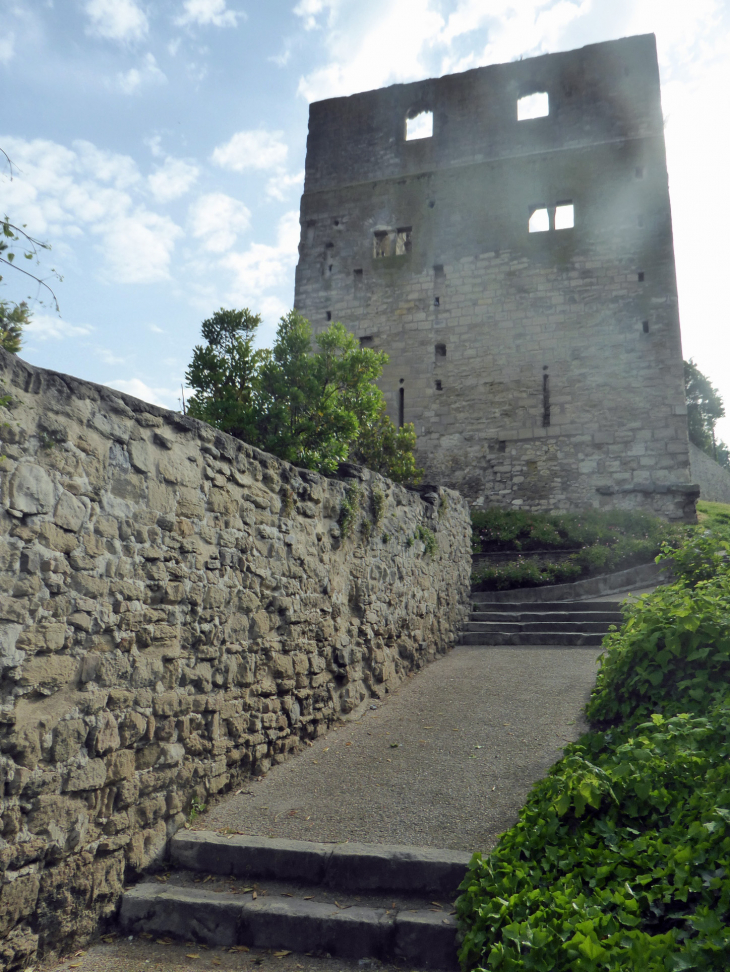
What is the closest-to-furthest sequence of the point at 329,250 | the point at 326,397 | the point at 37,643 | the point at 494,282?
the point at 37,643, the point at 326,397, the point at 494,282, the point at 329,250

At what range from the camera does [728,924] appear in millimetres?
1942

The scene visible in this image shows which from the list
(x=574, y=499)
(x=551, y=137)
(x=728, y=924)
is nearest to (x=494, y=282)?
(x=551, y=137)

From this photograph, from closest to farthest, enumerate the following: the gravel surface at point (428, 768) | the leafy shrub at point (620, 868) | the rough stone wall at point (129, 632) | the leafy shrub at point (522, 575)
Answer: the leafy shrub at point (620, 868), the rough stone wall at point (129, 632), the gravel surface at point (428, 768), the leafy shrub at point (522, 575)

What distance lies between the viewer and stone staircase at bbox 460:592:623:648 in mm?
7605

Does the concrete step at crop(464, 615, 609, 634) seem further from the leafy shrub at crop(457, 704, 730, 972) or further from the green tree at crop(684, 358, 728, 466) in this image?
the green tree at crop(684, 358, 728, 466)

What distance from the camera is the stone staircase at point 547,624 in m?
7.61

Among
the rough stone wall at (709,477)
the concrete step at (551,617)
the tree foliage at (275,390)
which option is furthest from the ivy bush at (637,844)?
the rough stone wall at (709,477)

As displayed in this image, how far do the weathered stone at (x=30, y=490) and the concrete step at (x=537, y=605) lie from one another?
7.08 m

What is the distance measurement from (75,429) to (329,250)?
15770 mm

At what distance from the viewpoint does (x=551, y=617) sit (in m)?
8.23

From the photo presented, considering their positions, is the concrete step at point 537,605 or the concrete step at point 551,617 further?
the concrete step at point 537,605

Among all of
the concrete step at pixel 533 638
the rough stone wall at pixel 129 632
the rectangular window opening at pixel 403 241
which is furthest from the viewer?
the rectangular window opening at pixel 403 241

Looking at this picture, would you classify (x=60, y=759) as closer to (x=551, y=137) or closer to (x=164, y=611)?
(x=164, y=611)

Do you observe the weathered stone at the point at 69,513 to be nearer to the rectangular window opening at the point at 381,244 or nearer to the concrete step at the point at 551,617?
the concrete step at the point at 551,617
